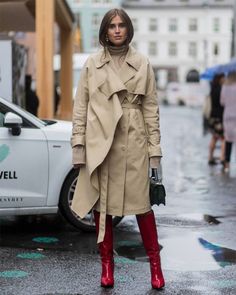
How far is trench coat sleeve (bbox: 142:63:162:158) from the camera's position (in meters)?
5.12

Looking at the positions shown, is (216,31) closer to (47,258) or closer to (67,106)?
(67,106)

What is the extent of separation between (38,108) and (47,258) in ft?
21.1

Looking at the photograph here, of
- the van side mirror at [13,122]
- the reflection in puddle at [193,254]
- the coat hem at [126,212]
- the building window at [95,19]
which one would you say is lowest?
the reflection in puddle at [193,254]

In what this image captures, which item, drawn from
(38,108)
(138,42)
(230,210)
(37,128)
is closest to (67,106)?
(38,108)

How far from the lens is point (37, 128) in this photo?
725cm

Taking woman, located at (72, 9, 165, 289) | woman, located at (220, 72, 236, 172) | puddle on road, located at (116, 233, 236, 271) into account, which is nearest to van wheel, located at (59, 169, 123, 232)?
puddle on road, located at (116, 233, 236, 271)

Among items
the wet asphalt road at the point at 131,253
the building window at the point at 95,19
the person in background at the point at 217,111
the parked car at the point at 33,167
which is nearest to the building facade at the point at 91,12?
the building window at the point at 95,19

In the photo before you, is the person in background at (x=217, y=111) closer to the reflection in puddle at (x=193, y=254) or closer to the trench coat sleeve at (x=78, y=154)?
A: the reflection in puddle at (x=193, y=254)

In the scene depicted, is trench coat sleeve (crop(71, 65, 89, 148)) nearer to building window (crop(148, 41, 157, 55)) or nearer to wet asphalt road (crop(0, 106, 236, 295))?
wet asphalt road (crop(0, 106, 236, 295))

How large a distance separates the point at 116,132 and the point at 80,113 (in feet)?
0.97

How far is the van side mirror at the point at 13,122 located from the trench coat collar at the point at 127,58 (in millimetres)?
1999

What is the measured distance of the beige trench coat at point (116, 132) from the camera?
505 cm

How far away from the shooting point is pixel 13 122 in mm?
6918

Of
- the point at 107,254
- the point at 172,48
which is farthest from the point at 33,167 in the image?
the point at 172,48
